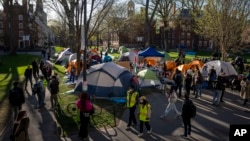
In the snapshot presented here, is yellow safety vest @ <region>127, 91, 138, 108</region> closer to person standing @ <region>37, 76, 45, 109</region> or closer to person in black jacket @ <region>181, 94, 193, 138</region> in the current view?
person in black jacket @ <region>181, 94, 193, 138</region>

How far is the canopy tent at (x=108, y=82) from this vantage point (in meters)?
17.9

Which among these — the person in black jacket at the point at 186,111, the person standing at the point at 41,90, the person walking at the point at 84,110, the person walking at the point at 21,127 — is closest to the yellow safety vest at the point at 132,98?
the person walking at the point at 84,110

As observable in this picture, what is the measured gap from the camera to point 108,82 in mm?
17938

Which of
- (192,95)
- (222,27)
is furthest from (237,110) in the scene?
(222,27)

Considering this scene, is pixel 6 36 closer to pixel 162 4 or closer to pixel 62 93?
pixel 162 4

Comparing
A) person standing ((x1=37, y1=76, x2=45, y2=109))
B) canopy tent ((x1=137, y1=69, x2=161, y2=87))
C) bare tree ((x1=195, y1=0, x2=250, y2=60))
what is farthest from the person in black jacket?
bare tree ((x1=195, y1=0, x2=250, y2=60))

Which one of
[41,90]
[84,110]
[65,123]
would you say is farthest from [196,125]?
A: [41,90]

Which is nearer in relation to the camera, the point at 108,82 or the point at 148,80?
the point at 108,82

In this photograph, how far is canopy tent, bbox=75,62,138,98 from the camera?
17.9 metres

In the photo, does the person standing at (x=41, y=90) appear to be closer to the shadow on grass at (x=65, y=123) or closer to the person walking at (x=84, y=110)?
the shadow on grass at (x=65, y=123)

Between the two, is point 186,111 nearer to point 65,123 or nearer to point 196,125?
point 196,125

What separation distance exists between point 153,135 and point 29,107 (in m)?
7.23

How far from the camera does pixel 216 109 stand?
15.8 m

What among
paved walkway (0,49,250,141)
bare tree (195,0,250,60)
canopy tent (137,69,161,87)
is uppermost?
bare tree (195,0,250,60)
